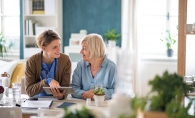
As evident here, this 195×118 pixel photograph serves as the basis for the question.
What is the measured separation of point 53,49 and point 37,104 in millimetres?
626

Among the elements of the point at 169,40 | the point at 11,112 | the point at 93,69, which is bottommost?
the point at 11,112

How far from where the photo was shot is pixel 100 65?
10.7 feet

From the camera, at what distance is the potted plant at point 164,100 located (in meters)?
1.56

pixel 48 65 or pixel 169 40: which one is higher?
pixel 169 40

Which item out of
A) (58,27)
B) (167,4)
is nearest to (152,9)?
(167,4)

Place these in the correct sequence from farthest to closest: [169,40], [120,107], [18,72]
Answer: [169,40] < [18,72] < [120,107]

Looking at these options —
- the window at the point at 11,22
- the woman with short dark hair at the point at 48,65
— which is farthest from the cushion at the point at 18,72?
the woman with short dark hair at the point at 48,65

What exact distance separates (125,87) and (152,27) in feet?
4.89

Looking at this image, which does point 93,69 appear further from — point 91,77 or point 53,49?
point 53,49

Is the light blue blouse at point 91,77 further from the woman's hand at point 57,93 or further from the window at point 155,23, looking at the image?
the window at point 155,23

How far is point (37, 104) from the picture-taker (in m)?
2.83

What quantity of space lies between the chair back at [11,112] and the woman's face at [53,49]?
0.86 metres

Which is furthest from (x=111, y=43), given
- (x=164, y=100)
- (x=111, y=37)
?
(x=164, y=100)

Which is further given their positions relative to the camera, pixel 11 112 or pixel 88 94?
pixel 88 94
